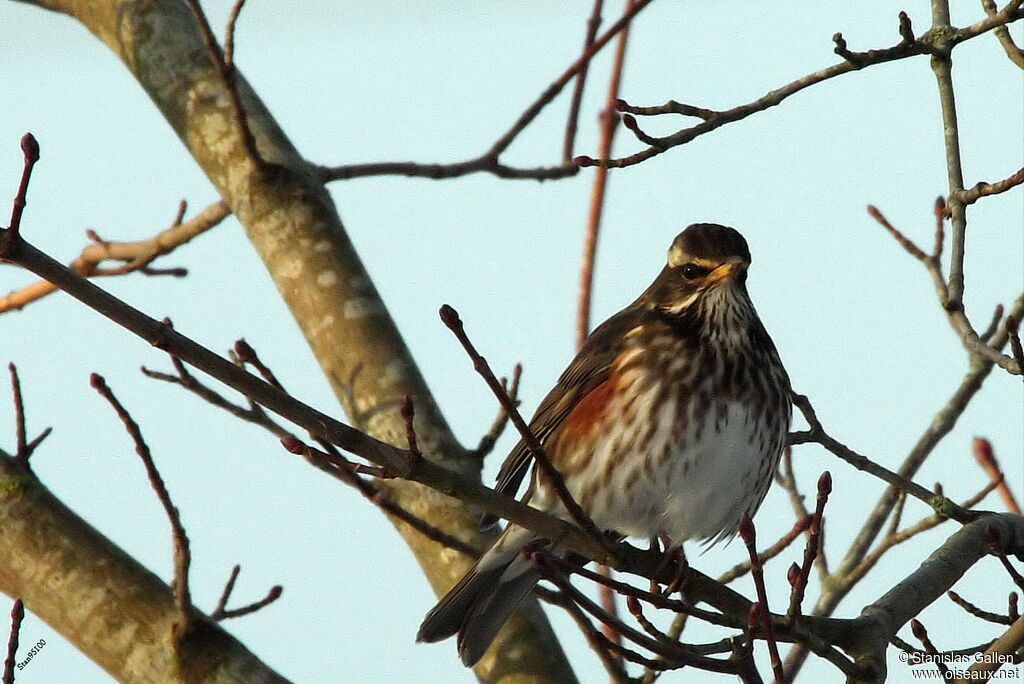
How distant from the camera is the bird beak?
20.3 feet

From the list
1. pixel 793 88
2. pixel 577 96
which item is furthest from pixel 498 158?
pixel 793 88

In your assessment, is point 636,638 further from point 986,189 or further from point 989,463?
point 989,463

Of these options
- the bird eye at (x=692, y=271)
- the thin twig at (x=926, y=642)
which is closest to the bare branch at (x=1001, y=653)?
the thin twig at (x=926, y=642)

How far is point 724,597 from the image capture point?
4820mm

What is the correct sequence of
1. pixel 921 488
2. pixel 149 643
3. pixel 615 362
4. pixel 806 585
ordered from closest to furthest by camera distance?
pixel 806 585 < pixel 149 643 < pixel 921 488 < pixel 615 362

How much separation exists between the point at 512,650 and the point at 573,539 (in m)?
1.45

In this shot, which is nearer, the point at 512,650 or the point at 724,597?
the point at 724,597

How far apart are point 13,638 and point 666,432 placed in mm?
2655

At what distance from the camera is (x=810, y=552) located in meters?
4.30

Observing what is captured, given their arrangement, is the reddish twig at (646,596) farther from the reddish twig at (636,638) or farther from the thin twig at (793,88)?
the thin twig at (793,88)

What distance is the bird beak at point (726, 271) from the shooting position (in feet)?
20.3

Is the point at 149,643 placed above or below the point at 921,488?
below

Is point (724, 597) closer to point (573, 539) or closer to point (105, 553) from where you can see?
point (573, 539)

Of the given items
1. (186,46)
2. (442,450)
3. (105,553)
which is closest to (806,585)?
(442,450)
